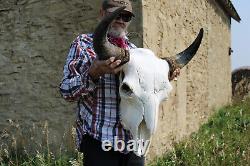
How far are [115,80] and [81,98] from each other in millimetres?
242

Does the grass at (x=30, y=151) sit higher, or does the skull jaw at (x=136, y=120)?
the skull jaw at (x=136, y=120)

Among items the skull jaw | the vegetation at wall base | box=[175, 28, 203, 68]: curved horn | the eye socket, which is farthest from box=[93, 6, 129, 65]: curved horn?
the vegetation at wall base

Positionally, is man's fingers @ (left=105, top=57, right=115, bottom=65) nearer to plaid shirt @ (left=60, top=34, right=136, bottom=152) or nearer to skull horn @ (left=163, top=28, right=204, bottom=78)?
plaid shirt @ (left=60, top=34, right=136, bottom=152)

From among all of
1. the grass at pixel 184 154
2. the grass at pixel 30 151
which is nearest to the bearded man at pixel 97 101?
the grass at pixel 184 154

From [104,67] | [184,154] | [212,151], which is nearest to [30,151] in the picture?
[184,154]

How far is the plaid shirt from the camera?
2.61 metres

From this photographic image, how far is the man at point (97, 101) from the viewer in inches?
102

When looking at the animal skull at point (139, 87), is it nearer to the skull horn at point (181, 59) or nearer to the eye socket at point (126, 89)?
the eye socket at point (126, 89)

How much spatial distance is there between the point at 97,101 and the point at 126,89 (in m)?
0.25

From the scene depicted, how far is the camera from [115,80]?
2.68 m

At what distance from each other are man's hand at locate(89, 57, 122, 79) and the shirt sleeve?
0.09m

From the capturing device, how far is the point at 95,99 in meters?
2.68

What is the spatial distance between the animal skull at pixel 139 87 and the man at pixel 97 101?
3.8 inches

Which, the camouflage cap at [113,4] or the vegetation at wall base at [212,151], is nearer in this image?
the camouflage cap at [113,4]
